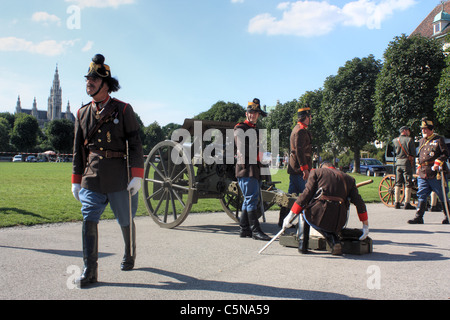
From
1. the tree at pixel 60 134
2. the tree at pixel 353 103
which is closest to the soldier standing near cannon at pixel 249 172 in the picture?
the tree at pixel 353 103

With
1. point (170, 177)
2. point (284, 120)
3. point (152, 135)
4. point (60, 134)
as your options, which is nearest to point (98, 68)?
point (170, 177)

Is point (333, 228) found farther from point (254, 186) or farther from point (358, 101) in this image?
point (358, 101)

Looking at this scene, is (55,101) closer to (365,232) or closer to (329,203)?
(329,203)

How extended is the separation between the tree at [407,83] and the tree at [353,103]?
21.4ft

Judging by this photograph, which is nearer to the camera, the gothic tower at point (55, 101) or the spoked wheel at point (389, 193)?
the spoked wheel at point (389, 193)

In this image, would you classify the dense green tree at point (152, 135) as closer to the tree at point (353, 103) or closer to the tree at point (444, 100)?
the tree at point (353, 103)

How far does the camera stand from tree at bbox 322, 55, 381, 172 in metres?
39.6

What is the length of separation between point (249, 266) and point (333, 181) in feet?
4.84

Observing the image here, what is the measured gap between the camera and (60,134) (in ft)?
300

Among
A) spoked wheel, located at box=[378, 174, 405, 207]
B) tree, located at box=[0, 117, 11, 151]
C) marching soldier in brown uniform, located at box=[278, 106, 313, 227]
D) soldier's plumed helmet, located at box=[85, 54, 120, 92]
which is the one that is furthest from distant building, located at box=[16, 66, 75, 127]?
soldier's plumed helmet, located at box=[85, 54, 120, 92]

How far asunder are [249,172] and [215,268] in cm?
207

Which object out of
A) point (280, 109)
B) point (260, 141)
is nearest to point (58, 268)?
point (260, 141)

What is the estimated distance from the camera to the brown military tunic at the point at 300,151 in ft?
22.3

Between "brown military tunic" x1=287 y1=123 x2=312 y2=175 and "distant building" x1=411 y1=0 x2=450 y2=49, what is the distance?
150ft
